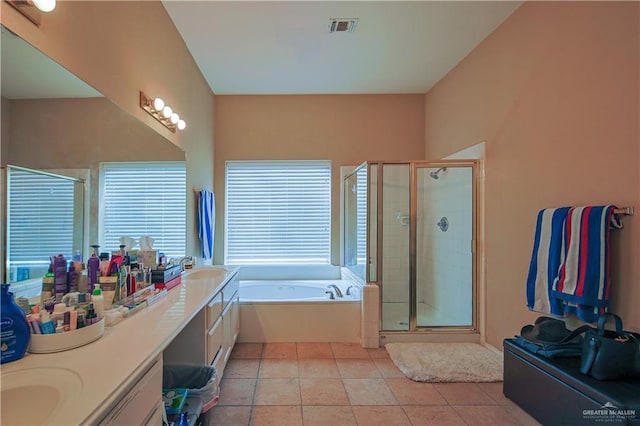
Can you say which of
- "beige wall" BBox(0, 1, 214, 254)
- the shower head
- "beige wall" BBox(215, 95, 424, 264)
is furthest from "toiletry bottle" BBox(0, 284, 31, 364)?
the shower head

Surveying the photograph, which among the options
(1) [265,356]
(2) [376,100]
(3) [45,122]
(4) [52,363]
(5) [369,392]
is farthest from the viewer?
(2) [376,100]

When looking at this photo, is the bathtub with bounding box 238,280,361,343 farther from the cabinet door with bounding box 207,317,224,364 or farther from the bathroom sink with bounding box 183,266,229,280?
the cabinet door with bounding box 207,317,224,364

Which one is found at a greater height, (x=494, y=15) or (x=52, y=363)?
(x=494, y=15)

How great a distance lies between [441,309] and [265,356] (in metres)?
1.89

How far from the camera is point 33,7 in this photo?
3.60 feet

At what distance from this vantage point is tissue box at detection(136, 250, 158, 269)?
1870mm

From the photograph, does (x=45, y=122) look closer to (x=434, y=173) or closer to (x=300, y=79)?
(x=300, y=79)

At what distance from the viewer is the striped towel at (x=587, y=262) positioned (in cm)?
156

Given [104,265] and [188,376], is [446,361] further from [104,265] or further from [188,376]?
[104,265]

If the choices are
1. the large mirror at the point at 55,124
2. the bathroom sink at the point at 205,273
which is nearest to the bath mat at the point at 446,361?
the bathroom sink at the point at 205,273

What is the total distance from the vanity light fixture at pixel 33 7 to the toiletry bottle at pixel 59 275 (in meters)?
0.95

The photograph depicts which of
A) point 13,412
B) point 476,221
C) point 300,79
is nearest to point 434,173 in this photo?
point 476,221

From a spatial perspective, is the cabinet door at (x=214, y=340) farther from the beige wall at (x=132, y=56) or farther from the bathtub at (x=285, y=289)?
the bathtub at (x=285, y=289)

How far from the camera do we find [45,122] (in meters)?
1.17
